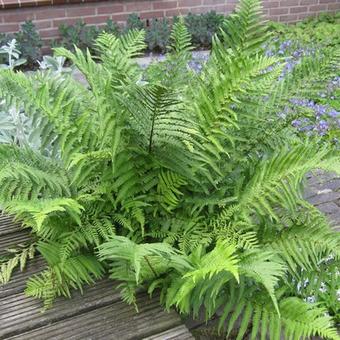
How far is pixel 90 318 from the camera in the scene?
1.93 meters

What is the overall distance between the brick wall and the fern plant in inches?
149

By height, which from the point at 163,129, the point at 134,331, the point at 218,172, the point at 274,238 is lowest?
the point at 134,331

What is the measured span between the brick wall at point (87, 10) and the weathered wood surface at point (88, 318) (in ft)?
14.1

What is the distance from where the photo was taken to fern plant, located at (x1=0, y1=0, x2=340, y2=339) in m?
1.97

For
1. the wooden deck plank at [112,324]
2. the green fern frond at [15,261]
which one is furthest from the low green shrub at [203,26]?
the wooden deck plank at [112,324]

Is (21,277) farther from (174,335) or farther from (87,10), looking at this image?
(87,10)

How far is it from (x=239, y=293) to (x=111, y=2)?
483 cm

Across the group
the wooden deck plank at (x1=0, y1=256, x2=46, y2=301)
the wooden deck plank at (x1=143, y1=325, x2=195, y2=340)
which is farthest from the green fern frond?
the wooden deck plank at (x1=143, y1=325, x2=195, y2=340)

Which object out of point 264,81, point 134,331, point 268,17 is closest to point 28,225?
point 134,331

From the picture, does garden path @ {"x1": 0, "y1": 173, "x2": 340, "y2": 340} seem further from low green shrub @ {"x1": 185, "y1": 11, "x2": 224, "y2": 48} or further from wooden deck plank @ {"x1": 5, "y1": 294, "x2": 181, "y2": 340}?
low green shrub @ {"x1": 185, "y1": 11, "x2": 224, "y2": 48}

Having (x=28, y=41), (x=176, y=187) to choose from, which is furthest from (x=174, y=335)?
(x=28, y=41)

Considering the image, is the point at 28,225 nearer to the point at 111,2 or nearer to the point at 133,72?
the point at 133,72

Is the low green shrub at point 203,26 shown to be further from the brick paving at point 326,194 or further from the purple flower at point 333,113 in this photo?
the brick paving at point 326,194

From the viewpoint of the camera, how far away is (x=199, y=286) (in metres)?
1.94
